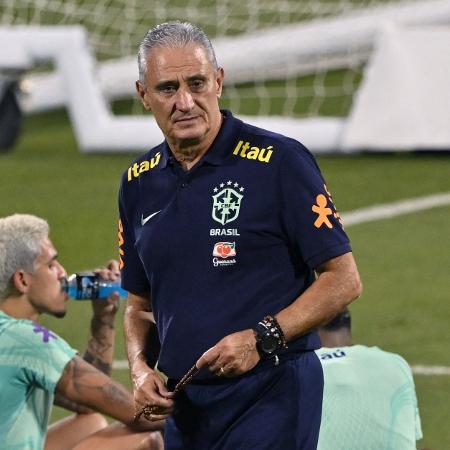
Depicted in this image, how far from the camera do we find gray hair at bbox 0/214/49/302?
5176 millimetres

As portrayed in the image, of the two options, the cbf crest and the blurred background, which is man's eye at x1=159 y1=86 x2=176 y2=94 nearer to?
the cbf crest

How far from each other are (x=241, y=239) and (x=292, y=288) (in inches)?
7.9

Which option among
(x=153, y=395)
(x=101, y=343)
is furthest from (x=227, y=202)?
(x=101, y=343)

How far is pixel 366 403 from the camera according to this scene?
16.4 feet

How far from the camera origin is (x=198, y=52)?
3.83 metres

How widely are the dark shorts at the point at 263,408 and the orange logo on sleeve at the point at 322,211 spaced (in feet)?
1.26

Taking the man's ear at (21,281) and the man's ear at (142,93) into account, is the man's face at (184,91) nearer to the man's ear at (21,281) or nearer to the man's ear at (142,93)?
the man's ear at (142,93)

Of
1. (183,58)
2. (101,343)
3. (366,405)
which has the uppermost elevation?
(183,58)

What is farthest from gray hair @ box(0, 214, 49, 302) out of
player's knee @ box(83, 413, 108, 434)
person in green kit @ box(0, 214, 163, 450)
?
player's knee @ box(83, 413, 108, 434)

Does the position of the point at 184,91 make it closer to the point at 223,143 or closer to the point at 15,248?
the point at 223,143

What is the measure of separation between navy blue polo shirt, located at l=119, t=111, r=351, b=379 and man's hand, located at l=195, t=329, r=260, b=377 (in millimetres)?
94

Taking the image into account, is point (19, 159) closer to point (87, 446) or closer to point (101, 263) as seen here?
point (101, 263)

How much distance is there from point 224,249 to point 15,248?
1.60 m

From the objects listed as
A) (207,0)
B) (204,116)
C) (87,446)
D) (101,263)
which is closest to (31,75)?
(207,0)
